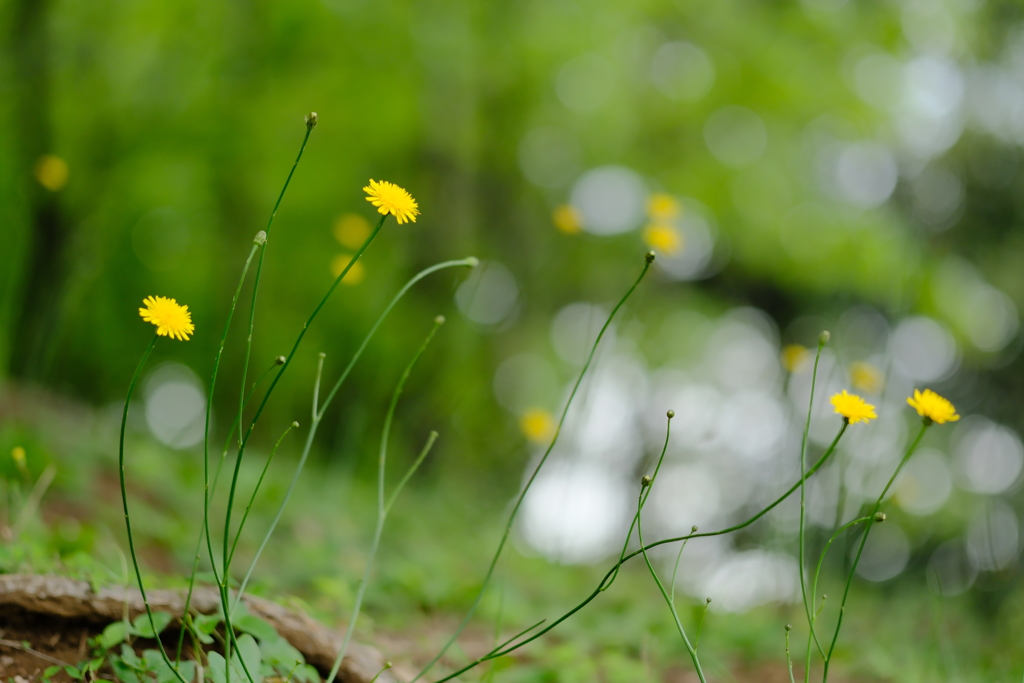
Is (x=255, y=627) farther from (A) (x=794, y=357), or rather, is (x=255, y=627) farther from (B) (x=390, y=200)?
(A) (x=794, y=357)

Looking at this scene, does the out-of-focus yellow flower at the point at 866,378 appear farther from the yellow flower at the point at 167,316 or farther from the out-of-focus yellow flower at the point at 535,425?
the yellow flower at the point at 167,316

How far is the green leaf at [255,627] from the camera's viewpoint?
96 cm

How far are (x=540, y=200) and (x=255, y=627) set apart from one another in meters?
4.60

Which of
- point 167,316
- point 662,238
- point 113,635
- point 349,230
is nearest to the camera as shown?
point 167,316

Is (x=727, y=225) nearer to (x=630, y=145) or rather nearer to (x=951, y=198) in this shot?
(x=630, y=145)

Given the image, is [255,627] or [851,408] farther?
[255,627]

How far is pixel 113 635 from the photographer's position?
3.10ft

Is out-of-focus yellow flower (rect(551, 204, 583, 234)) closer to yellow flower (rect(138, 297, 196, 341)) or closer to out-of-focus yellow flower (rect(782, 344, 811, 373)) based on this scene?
out-of-focus yellow flower (rect(782, 344, 811, 373))

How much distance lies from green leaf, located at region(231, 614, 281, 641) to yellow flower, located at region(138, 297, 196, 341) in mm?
463

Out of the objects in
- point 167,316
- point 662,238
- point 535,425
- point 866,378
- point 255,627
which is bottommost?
point 535,425

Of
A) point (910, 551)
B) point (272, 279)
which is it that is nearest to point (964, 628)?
point (910, 551)

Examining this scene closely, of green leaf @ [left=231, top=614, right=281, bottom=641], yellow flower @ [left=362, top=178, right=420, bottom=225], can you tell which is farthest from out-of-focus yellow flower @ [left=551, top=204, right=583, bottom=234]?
green leaf @ [left=231, top=614, right=281, bottom=641]

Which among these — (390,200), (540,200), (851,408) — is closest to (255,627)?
(390,200)

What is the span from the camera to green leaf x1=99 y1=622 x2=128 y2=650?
37.1 inches
